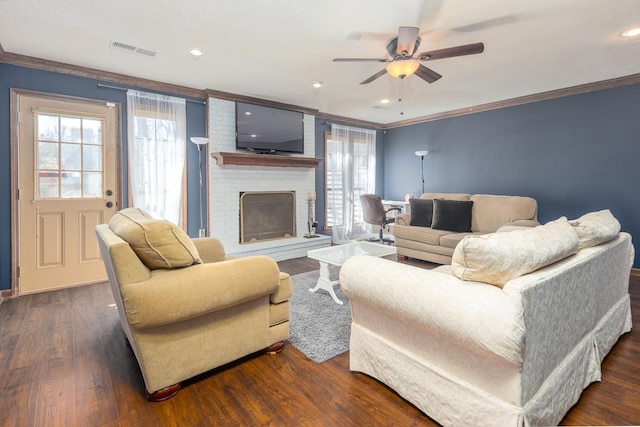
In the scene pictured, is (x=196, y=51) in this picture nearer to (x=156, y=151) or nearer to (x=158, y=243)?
(x=156, y=151)

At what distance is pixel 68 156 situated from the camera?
359 centimetres

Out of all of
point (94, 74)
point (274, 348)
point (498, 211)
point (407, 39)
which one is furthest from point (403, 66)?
point (94, 74)

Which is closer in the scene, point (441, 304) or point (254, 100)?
point (441, 304)

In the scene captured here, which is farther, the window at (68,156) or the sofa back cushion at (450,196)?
the sofa back cushion at (450,196)

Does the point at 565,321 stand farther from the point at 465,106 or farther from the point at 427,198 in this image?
the point at 465,106

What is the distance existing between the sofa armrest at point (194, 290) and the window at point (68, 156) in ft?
8.92

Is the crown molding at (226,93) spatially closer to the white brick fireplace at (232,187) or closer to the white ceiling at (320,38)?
the white ceiling at (320,38)

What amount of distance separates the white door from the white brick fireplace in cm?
118

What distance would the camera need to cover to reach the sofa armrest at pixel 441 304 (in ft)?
3.80

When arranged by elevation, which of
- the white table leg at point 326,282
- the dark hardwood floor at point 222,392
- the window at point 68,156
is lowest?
the dark hardwood floor at point 222,392

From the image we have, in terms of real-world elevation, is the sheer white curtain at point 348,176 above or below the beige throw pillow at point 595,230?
above

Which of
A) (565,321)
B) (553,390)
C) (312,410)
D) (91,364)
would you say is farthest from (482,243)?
(91,364)

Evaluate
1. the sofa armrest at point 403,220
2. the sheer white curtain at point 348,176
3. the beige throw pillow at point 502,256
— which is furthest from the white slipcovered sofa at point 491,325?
the sheer white curtain at point 348,176

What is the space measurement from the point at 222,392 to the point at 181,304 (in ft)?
1.83
